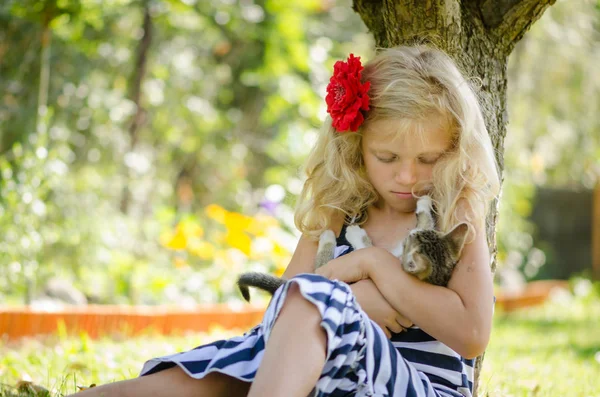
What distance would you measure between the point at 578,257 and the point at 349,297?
944 centimetres

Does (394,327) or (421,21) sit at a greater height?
(421,21)

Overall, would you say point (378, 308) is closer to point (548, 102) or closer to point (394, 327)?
point (394, 327)

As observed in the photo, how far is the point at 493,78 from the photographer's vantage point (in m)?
2.87

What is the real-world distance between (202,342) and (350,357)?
248 cm

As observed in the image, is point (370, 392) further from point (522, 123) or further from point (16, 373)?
point (522, 123)

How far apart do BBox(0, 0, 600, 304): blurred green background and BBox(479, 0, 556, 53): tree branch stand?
3.77 ft

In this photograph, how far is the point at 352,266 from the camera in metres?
2.44

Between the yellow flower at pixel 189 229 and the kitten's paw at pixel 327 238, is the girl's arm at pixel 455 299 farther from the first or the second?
the yellow flower at pixel 189 229

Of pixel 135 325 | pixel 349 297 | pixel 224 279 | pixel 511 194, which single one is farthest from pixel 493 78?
pixel 511 194

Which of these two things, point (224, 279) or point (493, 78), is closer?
point (493, 78)

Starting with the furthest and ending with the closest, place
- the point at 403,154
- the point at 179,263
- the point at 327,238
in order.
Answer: the point at 179,263, the point at 327,238, the point at 403,154

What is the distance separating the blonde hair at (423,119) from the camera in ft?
7.95

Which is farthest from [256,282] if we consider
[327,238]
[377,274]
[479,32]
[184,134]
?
[184,134]

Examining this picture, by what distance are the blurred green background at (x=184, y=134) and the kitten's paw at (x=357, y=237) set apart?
4.98 ft
